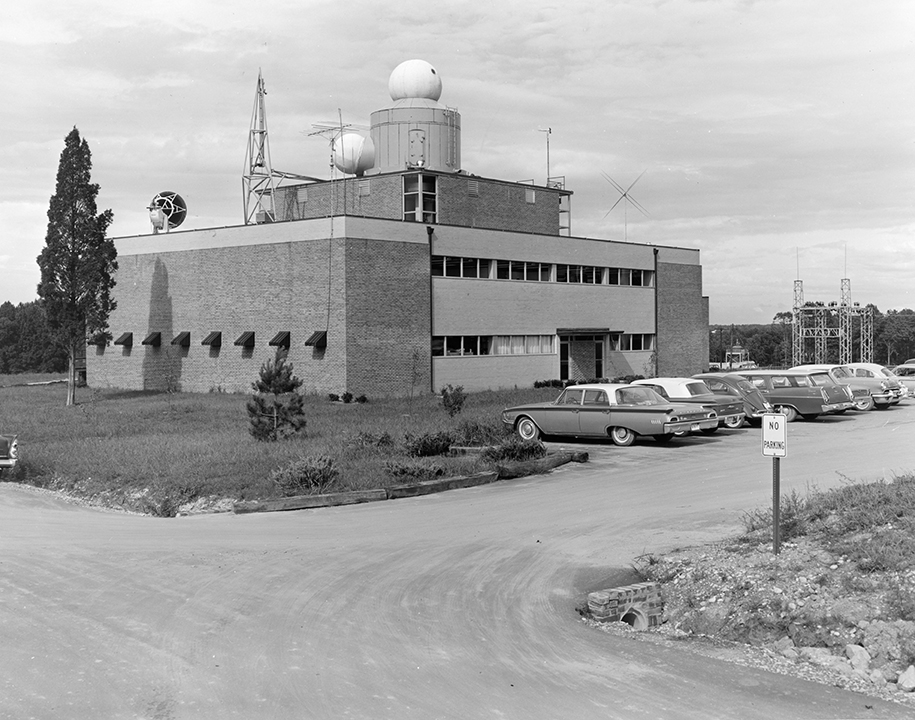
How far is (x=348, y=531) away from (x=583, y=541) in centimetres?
303

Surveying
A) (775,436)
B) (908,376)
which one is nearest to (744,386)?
(908,376)

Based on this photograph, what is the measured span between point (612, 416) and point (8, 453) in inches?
507

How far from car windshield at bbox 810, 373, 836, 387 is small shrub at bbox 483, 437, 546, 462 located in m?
14.1

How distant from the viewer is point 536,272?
46594 millimetres

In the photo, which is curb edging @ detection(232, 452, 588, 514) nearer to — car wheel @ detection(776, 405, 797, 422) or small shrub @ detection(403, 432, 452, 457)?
small shrub @ detection(403, 432, 452, 457)

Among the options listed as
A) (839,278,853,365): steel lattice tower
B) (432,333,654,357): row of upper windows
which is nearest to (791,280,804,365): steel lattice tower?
(839,278,853,365): steel lattice tower

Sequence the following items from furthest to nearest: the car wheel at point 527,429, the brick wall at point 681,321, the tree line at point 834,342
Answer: the tree line at point 834,342
the brick wall at point 681,321
the car wheel at point 527,429

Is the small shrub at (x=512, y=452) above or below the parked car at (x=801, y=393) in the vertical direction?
below

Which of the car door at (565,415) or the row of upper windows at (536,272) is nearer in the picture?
the car door at (565,415)

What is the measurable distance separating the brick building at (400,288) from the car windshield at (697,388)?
50.5 feet

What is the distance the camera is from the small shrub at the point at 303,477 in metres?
15.1

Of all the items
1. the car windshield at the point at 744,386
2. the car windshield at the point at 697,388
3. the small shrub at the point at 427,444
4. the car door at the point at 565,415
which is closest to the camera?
the small shrub at the point at 427,444

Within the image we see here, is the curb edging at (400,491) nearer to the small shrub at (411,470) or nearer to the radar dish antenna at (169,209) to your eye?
the small shrub at (411,470)

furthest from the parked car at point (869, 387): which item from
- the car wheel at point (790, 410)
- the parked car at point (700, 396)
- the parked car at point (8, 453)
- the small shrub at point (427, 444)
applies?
the parked car at point (8, 453)
